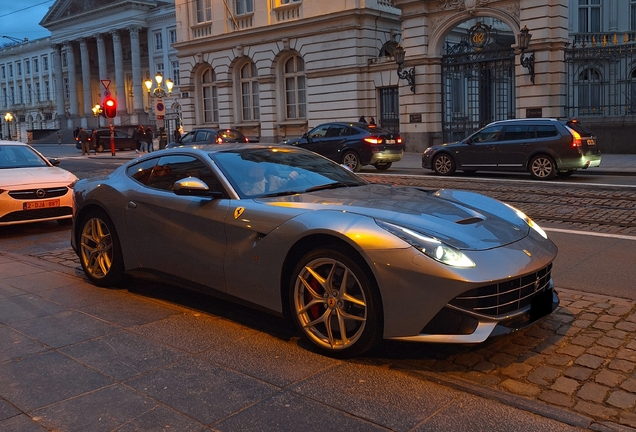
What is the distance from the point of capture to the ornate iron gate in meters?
27.5

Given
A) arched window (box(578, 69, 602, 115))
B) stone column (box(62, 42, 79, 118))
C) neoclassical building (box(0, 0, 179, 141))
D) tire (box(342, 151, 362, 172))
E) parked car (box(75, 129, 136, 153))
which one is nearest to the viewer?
tire (box(342, 151, 362, 172))

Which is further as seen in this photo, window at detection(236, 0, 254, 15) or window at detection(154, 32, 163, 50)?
window at detection(154, 32, 163, 50)

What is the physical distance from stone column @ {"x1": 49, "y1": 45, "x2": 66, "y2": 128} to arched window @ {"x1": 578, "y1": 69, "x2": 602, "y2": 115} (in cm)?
6622

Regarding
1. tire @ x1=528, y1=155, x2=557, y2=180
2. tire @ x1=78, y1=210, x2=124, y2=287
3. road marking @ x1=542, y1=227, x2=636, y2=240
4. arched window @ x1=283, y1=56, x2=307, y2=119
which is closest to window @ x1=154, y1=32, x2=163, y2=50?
arched window @ x1=283, y1=56, x2=307, y2=119

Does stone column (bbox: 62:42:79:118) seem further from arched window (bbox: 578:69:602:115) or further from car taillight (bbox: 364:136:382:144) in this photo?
car taillight (bbox: 364:136:382:144)

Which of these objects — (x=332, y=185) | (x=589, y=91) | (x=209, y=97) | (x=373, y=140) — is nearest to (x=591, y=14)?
(x=589, y=91)

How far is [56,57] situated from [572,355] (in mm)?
86341

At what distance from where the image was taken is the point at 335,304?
14.6 feet

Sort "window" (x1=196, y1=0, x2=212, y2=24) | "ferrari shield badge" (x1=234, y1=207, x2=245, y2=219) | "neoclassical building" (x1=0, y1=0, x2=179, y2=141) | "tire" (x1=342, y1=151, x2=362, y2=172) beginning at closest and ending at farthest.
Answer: "ferrari shield badge" (x1=234, y1=207, x2=245, y2=219) < "tire" (x1=342, y1=151, x2=362, y2=172) < "window" (x1=196, y1=0, x2=212, y2=24) < "neoclassical building" (x1=0, y1=0, x2=179, y2=141)

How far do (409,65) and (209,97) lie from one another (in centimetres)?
1625

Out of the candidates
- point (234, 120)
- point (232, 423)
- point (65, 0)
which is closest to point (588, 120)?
point (234, 120)

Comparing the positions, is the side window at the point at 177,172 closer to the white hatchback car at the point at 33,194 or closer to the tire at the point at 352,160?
the white hatchback car at the point at 33,194

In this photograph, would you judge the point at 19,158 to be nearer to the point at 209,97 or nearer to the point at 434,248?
the point at 434,248

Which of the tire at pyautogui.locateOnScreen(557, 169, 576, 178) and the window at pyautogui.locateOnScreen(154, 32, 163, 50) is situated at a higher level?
the window at pyautogui.locateOnScreen(154, 32, 163, 50)
